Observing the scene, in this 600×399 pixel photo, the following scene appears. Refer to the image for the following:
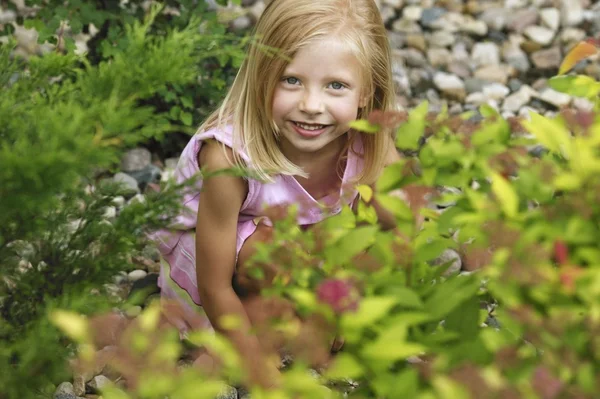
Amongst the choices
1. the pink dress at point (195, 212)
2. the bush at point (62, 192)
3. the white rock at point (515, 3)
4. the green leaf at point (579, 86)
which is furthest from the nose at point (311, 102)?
the white rock at point (515, 3)

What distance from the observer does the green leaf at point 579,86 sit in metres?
1.71

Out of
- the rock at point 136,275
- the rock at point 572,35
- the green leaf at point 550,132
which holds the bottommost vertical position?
the rock at point 136,275

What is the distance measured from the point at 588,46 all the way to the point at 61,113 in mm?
1053

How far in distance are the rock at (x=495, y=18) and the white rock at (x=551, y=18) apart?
21 centimetres

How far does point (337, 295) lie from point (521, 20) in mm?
4335

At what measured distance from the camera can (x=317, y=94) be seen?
2471 mm

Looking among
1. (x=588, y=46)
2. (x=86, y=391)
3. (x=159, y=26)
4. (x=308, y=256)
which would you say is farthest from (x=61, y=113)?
(x=159, y=26)

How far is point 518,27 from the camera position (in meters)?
5.15

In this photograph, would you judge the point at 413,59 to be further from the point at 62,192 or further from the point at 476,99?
the point at 62,192

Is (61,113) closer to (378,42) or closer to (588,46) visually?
(588,46)

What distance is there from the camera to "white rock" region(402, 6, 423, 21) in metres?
5.24

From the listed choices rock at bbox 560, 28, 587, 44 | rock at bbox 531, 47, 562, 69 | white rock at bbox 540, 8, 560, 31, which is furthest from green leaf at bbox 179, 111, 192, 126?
white rock at bbox 540, 8, 560, 31

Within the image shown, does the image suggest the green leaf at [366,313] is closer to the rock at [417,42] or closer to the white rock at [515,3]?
the rock at [417,42]

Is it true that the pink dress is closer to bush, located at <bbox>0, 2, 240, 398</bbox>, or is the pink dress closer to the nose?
the nose
